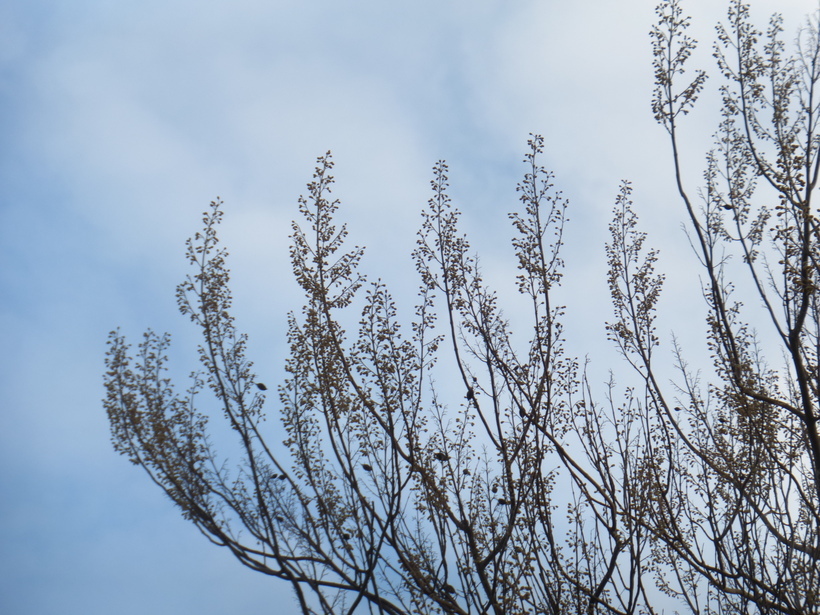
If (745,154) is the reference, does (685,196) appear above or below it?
below

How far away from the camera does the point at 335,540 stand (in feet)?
28.9

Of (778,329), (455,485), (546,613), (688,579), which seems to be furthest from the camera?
(688,579)

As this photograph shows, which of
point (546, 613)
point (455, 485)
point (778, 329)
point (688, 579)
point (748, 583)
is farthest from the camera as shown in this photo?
point (688, 579)

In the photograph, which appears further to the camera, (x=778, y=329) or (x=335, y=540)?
(x=335, y=540)

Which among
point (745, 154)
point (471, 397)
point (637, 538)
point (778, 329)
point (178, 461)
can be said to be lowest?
point (637, 538)

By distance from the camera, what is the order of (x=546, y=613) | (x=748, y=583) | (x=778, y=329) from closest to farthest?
(x=778, y=329)
(x=748, y=583)
(x=546, y=613)

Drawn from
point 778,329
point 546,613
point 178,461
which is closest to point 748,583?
point 546,613

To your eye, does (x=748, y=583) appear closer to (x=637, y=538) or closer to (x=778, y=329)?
(x=637, y=538)

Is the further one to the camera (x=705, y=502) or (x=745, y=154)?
(x=705, y=502)

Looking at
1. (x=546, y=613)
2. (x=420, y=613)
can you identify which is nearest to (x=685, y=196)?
(x=546, y=613)

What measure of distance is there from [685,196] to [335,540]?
5813mm

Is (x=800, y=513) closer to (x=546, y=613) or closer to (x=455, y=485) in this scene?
(x=546, y=613)

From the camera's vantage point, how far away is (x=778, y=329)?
23.0ft

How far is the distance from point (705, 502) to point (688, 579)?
2.55m
